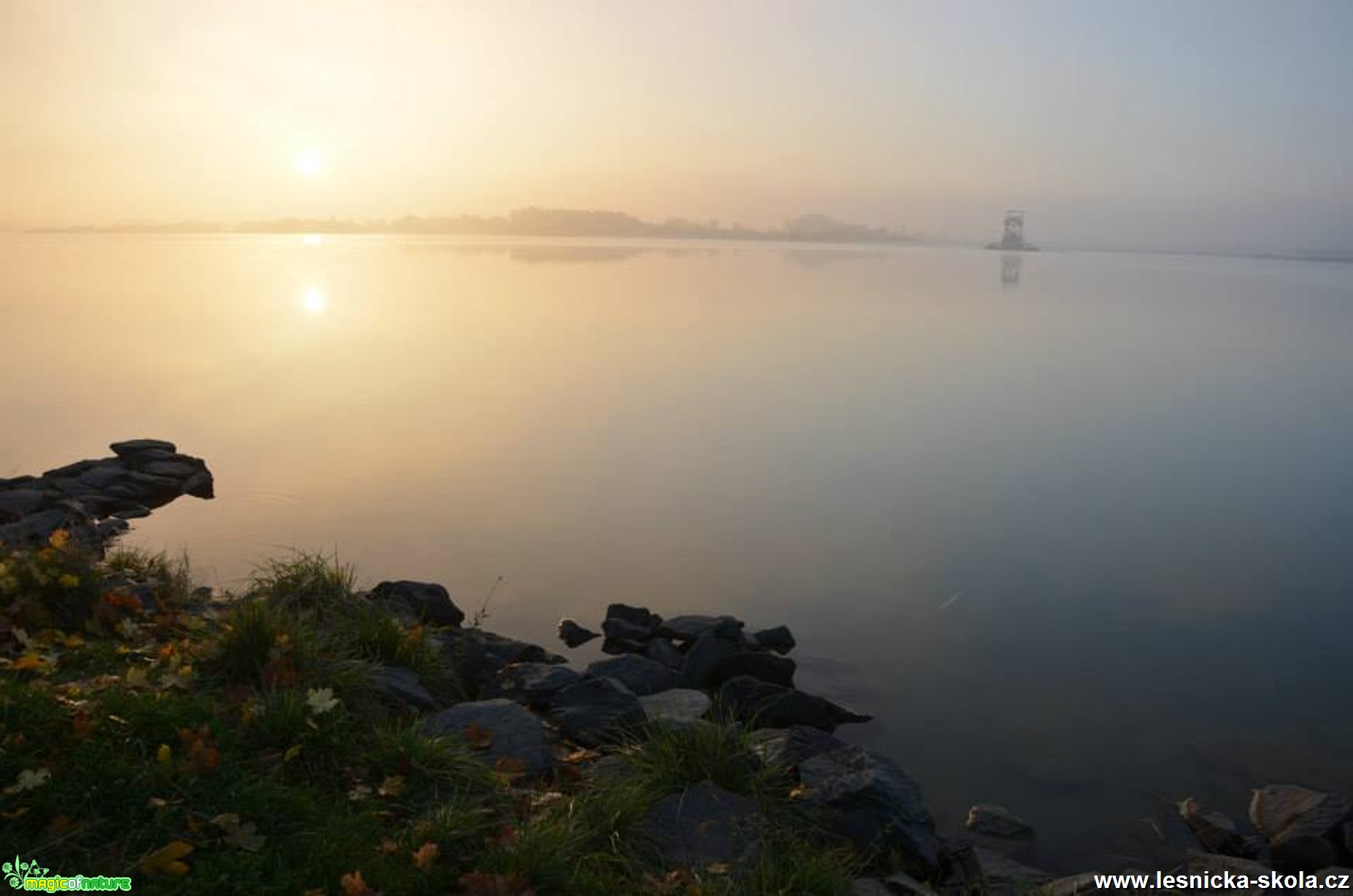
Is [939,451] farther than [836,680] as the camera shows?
Yes

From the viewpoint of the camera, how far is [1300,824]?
8.21m

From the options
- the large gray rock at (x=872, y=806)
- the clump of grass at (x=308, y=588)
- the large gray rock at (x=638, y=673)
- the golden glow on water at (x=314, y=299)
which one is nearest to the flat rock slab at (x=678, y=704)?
the large gray rock at (x=638, y=673)

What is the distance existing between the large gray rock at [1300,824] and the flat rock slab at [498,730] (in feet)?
20.0

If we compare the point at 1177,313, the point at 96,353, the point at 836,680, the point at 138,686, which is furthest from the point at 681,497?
the point at 1177,313

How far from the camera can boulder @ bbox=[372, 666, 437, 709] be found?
8.25m

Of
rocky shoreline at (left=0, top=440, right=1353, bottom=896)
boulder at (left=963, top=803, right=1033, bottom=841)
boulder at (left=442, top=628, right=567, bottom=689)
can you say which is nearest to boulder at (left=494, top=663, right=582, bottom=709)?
rocky shoreline at (left=0, top=440, right=1353, bottom=896)

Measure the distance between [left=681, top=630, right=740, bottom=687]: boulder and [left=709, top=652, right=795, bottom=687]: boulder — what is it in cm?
4

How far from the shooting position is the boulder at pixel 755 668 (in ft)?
35.7

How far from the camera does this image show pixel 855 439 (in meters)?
24.2

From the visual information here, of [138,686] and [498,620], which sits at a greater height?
[138,686]

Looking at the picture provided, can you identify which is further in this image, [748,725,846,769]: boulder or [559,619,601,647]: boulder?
[559,619,601,647]: boulder

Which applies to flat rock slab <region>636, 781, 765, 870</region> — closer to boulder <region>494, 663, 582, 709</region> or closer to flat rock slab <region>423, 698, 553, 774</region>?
flat rock slab <region>423, 698, 553, 774</region>

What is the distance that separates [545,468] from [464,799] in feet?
50.2

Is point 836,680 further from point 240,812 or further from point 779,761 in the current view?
point 240,812
